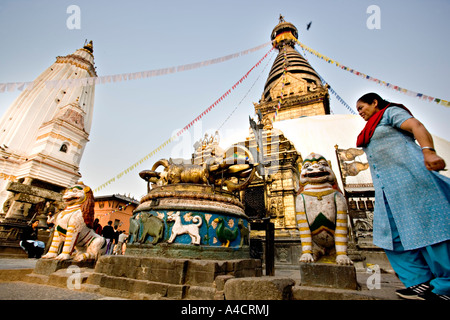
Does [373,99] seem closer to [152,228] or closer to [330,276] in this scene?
[330,276]

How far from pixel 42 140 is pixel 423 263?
74.5ft

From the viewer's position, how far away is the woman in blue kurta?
1.88 metres

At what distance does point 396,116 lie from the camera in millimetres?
2301

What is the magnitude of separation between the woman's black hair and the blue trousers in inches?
49.0

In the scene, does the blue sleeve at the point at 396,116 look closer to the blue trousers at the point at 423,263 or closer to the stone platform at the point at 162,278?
the blue trousers at the point at 423,263

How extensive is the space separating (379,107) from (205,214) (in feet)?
10.2

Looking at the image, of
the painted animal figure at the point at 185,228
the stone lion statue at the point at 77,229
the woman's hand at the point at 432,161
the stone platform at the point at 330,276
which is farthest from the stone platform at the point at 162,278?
the woman's hand at the point at 432,161

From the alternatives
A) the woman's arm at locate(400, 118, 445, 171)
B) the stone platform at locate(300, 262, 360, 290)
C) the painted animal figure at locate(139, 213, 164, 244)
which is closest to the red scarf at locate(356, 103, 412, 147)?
the woman's arm at locate(400, 118, 445, 171)

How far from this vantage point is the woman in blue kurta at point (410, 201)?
6.17ft

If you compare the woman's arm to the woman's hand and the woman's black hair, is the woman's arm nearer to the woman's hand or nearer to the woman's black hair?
the woman's hand

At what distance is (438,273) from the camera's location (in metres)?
1.89

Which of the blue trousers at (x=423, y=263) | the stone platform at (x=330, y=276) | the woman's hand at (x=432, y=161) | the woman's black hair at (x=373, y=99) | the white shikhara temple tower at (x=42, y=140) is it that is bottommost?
the stone platform at (x=330, y=276)

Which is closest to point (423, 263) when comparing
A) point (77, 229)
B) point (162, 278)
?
point (162, 278)

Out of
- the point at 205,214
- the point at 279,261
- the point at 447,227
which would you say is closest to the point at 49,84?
the point at 205,214
